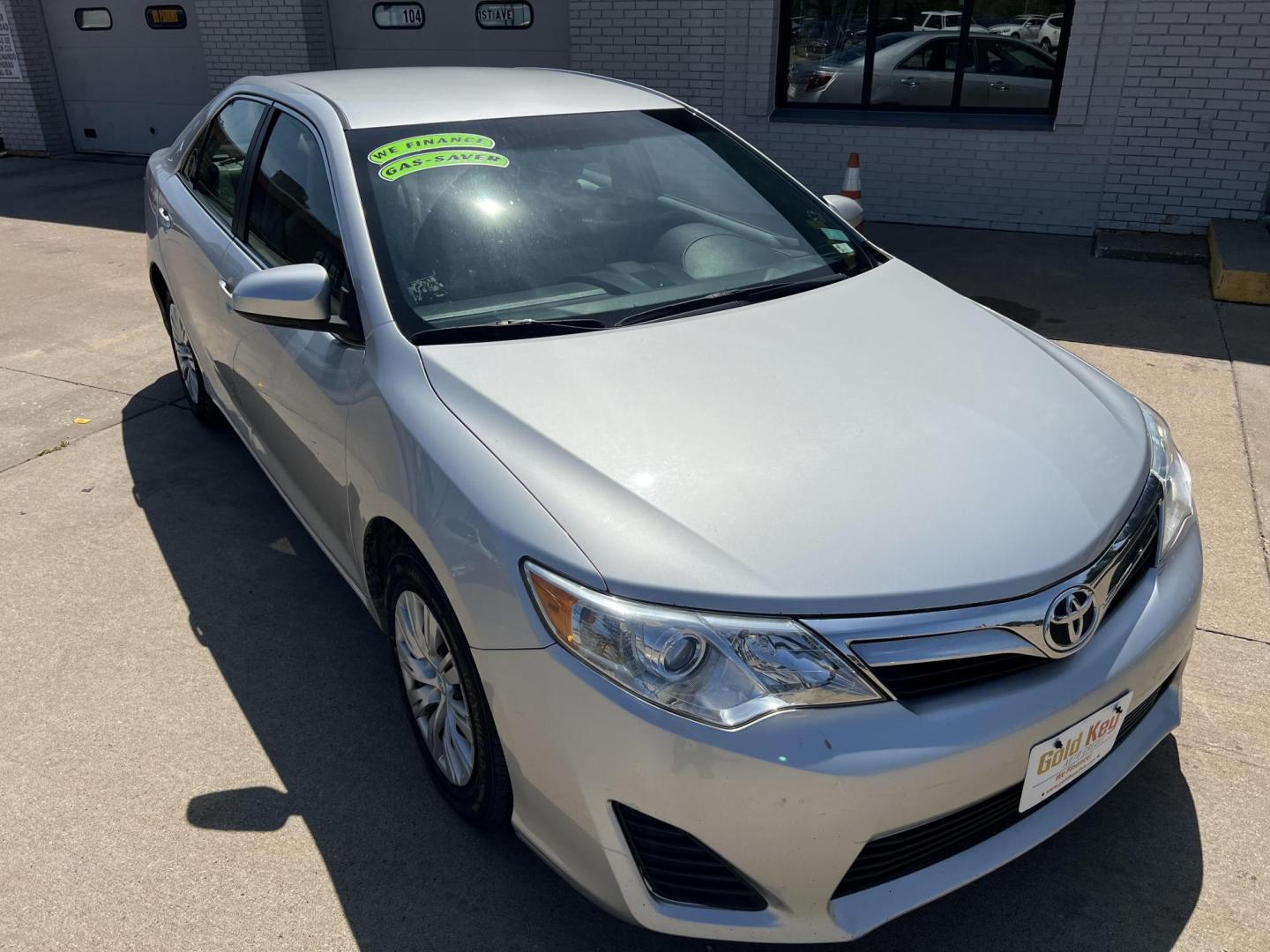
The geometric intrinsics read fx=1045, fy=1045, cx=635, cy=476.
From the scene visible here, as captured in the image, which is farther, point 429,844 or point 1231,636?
point 1231,636

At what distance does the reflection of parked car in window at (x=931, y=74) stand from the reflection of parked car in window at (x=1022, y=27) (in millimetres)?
48

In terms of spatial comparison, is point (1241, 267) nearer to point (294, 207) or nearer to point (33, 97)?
point (294, 207)

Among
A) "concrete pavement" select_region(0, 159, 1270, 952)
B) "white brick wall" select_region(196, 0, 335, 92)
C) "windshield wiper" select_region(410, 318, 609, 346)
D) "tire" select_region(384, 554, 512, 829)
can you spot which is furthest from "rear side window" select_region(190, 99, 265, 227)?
"white brick wall" select_region(196, 0, 335, 92)

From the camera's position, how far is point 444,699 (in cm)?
247

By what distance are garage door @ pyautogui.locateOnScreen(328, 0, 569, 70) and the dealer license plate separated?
892cm

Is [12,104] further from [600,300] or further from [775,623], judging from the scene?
[775,623]

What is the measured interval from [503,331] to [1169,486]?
5.43 feet

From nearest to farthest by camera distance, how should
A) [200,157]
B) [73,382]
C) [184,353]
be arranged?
[200,157], [184,353], [73,382]

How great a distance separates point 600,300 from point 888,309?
2.66 ft

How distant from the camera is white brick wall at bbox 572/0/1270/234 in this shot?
7.41 meters

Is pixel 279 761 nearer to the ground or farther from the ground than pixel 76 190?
farther from the ground

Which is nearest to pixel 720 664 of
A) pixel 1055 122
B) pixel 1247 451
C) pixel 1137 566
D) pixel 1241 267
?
pixel 1137 566

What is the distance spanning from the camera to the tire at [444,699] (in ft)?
7.39

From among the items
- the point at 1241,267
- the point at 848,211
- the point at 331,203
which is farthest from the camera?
the point at 1241,267
